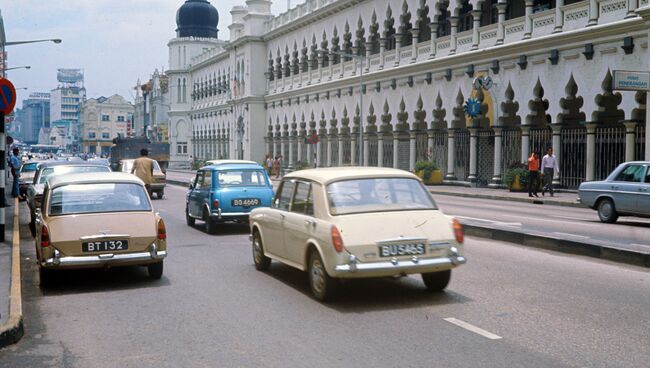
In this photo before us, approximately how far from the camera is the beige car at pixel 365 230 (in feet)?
27.3

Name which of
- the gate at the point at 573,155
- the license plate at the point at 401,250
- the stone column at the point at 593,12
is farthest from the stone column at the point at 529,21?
the license plate at the point at 401,250

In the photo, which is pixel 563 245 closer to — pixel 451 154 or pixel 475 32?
pixel 475 32

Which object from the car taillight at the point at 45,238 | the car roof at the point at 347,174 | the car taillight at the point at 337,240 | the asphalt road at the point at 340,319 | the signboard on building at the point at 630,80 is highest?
the signboard on building at the point at 630,80

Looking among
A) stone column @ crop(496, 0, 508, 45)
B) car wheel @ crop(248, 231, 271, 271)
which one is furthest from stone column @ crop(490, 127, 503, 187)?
car wheel @ crop(248, 231, 271, 271)

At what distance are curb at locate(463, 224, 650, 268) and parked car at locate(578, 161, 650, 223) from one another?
4610mm

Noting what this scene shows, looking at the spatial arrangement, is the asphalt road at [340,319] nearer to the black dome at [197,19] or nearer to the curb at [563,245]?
the curb at [563,245]

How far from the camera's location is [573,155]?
32750 mm

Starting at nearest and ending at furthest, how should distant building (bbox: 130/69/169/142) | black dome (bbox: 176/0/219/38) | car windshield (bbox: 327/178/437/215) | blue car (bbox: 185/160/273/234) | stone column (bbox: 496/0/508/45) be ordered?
car windshield (bbox: 327/178/437/215)
blue car (bbox: 185/160/273/234)
stone column (bbox: 496/0/508/45)
black dome (bbox: 176/0/219/38)
distant building (bbox: 130/69/169/142)

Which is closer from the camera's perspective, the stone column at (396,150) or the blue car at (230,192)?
the blue car at (230,192)

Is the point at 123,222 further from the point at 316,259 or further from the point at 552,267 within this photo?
the point at 552,267

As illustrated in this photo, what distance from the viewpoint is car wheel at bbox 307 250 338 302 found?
8.51 meters

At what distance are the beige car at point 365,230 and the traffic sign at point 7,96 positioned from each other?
5.94 m

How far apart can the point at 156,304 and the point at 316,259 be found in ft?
6.32

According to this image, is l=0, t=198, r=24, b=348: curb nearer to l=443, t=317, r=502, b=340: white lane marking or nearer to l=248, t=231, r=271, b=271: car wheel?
l=248, t=231, r=271, b=271: car wheel
